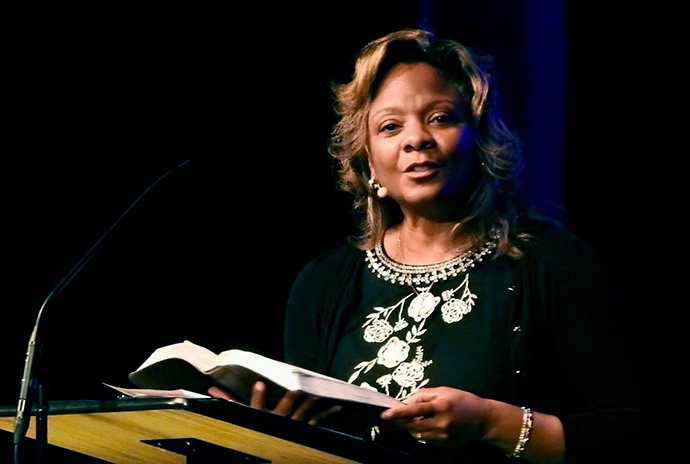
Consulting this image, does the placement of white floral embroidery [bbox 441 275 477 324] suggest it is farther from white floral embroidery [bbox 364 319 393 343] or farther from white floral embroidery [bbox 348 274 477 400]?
white floral embroidery [bbox 364 319 393 343]

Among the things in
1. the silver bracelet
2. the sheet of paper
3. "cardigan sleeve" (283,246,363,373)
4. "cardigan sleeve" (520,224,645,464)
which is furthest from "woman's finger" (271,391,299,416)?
"cardigan sleeve" (283,246,363,373)

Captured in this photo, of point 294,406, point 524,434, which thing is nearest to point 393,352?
point 524,434

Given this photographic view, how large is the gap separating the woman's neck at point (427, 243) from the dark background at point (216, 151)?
1.16 feet

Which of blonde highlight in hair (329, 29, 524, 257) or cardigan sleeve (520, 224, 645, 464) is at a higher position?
blonde highlight in hair (329, 29, 524, 257)

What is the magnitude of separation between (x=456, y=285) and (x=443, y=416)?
0.63 meters

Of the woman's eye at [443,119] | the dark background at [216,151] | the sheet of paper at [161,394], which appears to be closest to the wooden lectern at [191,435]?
the sheet of paper at [161,394]

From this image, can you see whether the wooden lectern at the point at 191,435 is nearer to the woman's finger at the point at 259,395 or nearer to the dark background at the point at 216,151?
the woman's finger at the point at 259,395

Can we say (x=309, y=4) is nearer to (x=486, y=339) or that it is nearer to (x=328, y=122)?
(x=328, y=122)

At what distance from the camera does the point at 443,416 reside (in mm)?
1419

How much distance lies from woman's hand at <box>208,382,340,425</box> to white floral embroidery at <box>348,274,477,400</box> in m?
0.57

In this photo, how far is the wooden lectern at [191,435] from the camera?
3.88 ft

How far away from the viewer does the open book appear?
1216 mm

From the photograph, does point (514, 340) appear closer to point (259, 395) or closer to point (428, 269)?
point (428, 269)

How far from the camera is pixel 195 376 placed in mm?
1371
